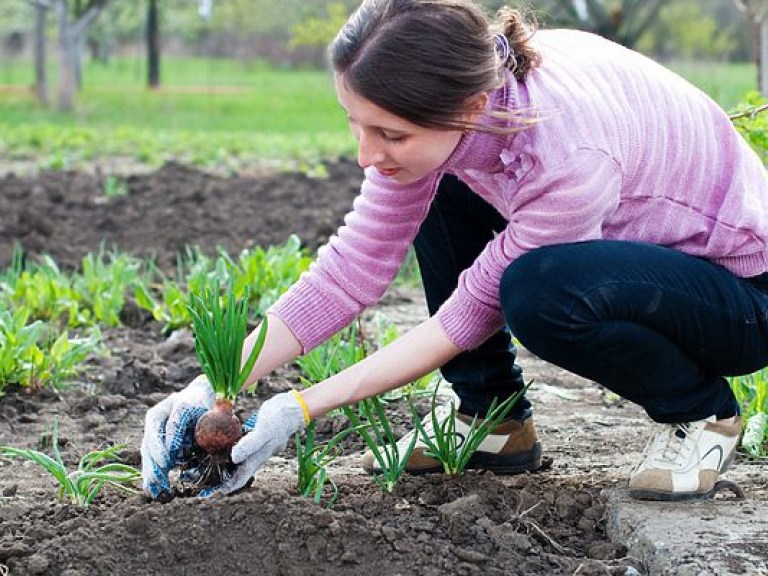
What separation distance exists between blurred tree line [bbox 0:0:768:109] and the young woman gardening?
1751cm

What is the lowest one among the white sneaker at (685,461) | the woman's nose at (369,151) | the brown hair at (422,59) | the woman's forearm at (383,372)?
the white sneaker at (685,461)

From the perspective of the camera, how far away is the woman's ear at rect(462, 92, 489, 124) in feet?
7.55

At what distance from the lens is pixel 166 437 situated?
2447 mm

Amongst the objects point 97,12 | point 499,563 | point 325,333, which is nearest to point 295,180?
point 325,333

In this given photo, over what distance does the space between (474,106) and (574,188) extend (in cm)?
24

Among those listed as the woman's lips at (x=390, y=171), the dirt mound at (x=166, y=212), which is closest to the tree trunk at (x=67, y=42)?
the dirt mound at (x=166, y=212)

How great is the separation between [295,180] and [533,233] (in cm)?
557

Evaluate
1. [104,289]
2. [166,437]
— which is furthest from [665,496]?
[104,289]

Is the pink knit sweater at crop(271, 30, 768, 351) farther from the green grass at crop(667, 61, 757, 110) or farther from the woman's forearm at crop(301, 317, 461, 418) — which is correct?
the green grass at crop(667, 61, 757, 110)

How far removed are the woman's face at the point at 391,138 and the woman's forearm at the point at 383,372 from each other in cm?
35

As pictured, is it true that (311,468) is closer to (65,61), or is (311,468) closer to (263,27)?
(65,61)

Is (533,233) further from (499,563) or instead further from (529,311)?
(499,563)

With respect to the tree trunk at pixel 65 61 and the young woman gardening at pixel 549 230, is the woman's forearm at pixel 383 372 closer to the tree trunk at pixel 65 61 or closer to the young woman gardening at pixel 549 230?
the young woman gardening at pixel 549 230

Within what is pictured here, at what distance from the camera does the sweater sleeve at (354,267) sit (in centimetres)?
274
